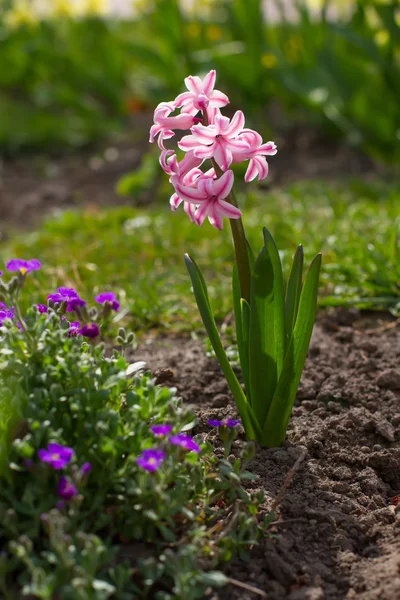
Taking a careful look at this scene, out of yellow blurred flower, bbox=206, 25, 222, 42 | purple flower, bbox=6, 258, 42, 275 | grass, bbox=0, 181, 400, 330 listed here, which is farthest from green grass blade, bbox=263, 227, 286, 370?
yellow blurred flower, bbox=206, 25, 222, 42

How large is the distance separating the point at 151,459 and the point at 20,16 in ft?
17.2

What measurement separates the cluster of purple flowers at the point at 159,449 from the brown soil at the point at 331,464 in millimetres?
281

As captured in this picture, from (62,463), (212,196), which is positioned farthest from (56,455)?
(212,196)

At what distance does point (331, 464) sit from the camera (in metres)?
2.11

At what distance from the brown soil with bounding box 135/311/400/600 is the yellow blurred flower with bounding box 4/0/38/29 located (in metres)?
4.07

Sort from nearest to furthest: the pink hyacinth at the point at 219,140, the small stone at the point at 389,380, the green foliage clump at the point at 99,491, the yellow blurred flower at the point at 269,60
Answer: the green foliage clump at the point at 99,491
the pink hyacinth at the point at 219,140
the small stone at the point at 389,380
the yellow blurred flower at the point at 269,60

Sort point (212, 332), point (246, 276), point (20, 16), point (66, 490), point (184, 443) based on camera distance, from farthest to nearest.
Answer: point (20, 16) < point (246, 276) < point (212, 332) < point (184, 443) < point (66, 490)

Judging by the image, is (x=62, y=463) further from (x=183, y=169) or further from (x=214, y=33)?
(x=214, y=33)

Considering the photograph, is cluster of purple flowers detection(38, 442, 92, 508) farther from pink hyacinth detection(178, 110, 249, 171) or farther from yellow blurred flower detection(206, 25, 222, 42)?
yellow blurred flower detection(206, 25, 222, 42)

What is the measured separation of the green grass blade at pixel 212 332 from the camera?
1.92 meters

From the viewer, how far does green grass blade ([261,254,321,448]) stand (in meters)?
1.96

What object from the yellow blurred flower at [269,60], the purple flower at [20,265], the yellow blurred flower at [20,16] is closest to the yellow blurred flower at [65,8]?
the yellow blurred flower at [20,16]

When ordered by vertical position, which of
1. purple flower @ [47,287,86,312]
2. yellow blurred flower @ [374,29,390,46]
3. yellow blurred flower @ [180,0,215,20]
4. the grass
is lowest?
the grass

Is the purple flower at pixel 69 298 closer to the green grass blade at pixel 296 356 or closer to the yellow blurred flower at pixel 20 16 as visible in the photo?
the green grass blade at pixel 296 356
